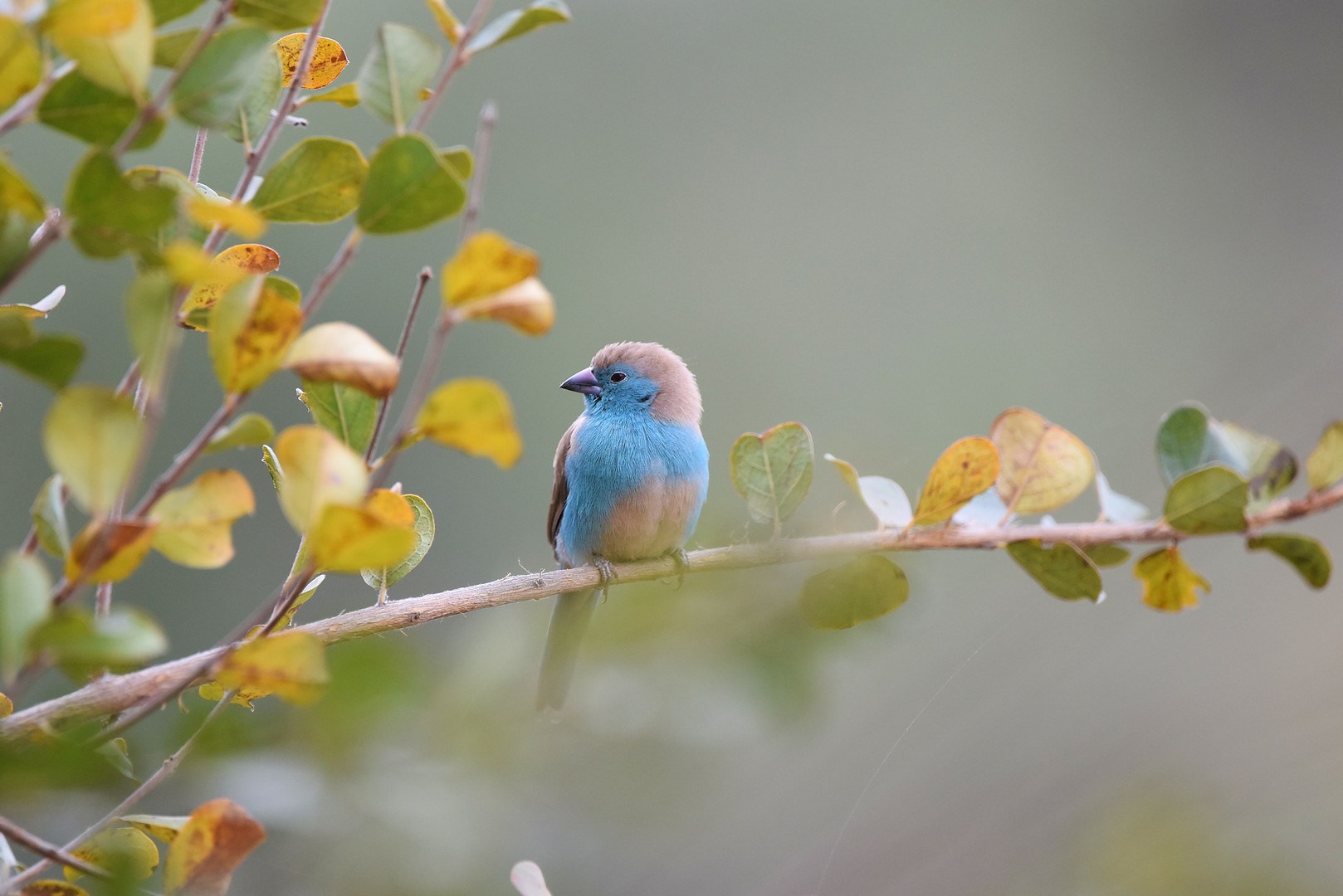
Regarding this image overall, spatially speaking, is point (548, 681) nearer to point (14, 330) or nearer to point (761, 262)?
point (14, 330)

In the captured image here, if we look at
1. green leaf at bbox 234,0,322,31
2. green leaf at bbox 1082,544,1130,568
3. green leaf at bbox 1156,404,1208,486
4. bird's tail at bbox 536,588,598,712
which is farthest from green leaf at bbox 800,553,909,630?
bird's tail at bbox 536,588,598,712

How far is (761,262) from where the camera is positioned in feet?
23.2

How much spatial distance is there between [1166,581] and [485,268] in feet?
3.11

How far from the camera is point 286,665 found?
1.88 feet

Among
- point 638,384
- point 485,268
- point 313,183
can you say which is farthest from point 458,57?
point 638,384

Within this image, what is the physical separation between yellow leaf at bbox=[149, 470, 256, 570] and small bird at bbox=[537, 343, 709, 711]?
1.97 metres

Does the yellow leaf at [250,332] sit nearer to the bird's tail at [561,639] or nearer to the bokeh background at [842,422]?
the bokeh background at [842,422]

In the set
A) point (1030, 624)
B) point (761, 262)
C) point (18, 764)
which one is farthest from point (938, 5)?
point (18, 764)

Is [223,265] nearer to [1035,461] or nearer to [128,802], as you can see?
[128,802]

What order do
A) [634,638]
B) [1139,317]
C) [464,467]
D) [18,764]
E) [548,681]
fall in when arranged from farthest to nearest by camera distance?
[464,467], [1139,317], [548,681], [634,638], [18,764]

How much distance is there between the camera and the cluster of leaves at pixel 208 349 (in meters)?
0.56

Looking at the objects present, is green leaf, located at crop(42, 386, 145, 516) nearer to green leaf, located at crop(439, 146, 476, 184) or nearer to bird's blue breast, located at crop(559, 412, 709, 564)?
green leaf, located at crop(439, 146, 476, 184)

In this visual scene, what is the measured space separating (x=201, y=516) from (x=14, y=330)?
0.52ft

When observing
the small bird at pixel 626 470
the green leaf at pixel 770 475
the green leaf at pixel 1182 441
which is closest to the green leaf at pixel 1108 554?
the green leaf at pixel 1182 441
